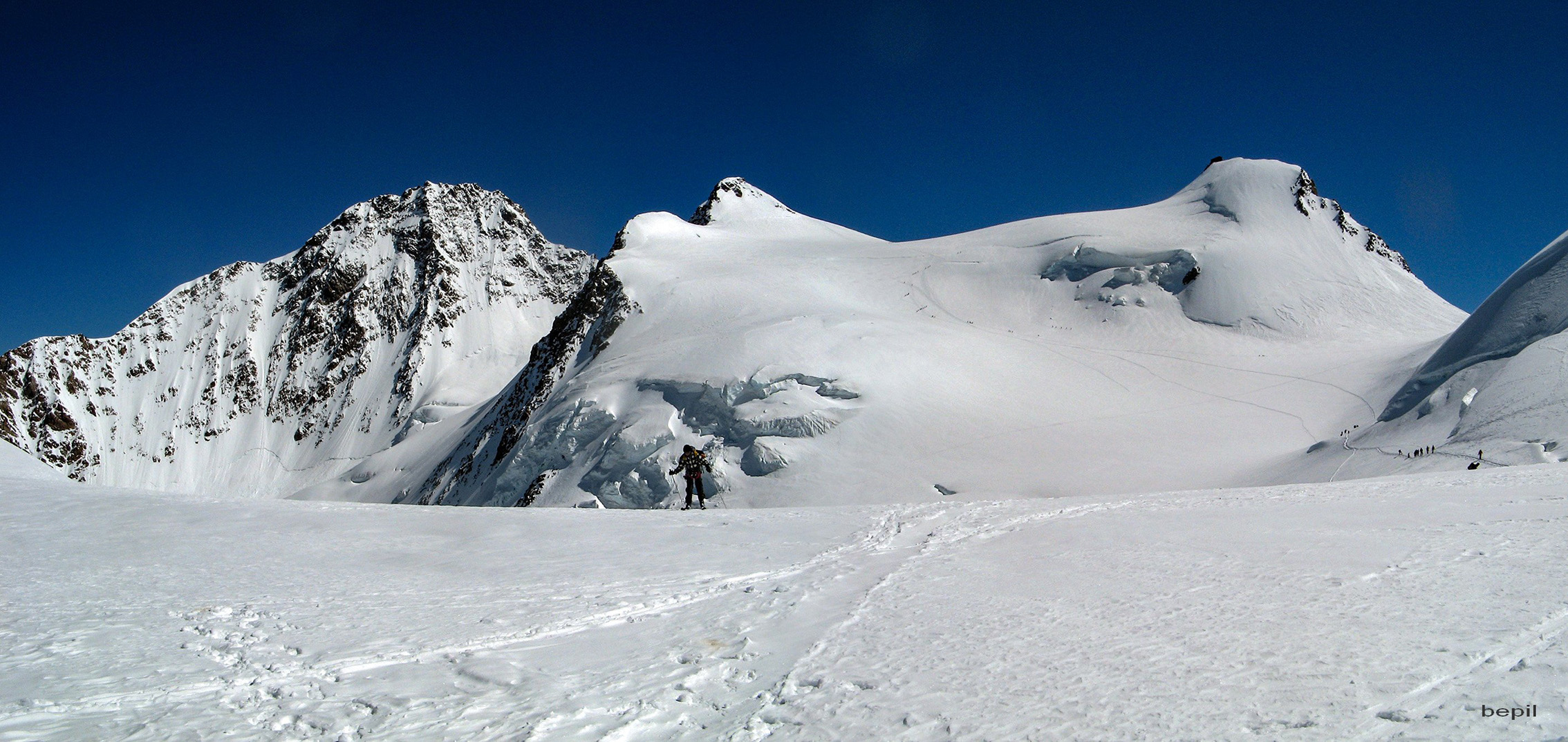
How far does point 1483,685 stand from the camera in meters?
3.67

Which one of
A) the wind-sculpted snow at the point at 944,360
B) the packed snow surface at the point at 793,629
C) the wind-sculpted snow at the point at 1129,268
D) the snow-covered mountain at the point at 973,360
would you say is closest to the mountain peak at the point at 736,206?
the wind-sculpted snow at the point at 944,360

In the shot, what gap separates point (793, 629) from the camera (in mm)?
5309

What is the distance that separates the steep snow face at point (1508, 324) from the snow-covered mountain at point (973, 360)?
2.91m

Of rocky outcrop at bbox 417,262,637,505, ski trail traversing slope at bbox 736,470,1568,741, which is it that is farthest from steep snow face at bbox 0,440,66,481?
rocky outcrop at bbox 417,262,637,505

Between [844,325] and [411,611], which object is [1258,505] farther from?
[844,325]

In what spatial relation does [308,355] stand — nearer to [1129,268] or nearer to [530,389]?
[530,389]

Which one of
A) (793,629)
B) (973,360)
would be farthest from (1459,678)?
(973,360)

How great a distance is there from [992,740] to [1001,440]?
75.6 feet

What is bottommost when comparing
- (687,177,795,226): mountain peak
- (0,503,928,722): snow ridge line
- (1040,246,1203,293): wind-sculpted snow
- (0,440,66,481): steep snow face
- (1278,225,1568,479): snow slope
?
(0,503,928,722): snow ridge line

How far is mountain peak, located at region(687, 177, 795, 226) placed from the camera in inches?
2672

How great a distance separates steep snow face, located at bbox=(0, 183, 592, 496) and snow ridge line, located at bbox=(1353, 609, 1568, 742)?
84305 millimetres

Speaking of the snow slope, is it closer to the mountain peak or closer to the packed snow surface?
the packed snow surface

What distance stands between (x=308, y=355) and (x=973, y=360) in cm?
9365

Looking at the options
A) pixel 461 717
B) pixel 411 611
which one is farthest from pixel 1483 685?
pixel 411 611
